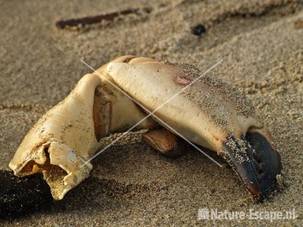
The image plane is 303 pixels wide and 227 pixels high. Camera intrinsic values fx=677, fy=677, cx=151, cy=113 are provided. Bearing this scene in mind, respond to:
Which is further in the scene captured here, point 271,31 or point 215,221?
point 271,31

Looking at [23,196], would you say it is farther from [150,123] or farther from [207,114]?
[207,114]

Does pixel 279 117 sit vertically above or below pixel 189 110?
below

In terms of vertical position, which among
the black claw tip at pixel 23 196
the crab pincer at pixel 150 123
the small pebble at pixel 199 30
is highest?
the crab pincer at pixel 150 123

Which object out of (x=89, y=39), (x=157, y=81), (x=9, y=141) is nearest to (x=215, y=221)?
(x=157, y=81)

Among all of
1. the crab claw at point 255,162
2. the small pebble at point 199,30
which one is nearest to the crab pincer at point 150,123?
the crab claw at point 255,162

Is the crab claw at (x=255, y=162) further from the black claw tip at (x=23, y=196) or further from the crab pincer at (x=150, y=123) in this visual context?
the black claw tip at (x=23, y=196)

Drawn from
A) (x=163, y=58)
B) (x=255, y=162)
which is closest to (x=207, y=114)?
(x=255, y=162)

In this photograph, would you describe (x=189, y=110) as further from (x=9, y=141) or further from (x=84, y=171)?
(x=9, y=141)
